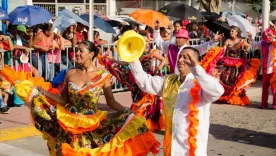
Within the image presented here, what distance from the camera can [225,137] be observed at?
9.83 meters

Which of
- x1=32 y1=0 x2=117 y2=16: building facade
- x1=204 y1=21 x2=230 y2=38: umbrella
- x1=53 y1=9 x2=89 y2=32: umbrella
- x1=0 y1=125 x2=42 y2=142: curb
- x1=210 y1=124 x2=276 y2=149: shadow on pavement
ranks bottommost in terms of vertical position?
x1=210 y1=124 x2=276 y2=149: shadow on pavement

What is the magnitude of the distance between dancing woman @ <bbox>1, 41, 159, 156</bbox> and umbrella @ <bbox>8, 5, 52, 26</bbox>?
5.53 m

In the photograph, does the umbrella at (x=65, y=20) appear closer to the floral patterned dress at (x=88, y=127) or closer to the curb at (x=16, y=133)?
the curb at (x=16, y=133)

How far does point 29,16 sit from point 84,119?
20.5 ft

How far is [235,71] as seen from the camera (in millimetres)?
13336

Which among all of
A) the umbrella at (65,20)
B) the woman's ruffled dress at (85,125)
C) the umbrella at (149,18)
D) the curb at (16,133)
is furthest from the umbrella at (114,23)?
the woman's ruffled dress at (85,125)

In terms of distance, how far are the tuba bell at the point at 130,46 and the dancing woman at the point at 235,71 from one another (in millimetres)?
7681

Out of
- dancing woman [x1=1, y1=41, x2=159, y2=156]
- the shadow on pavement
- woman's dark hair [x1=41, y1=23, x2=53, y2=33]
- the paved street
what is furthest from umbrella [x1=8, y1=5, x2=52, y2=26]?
dancing woman [x1=1, y1=41, x2=159, y2=156]

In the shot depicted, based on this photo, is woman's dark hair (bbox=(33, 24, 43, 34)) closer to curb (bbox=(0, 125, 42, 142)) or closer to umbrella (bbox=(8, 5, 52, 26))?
umbrella (bbox=(8, 5, 52, 26))

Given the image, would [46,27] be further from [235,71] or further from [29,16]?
[235,71]

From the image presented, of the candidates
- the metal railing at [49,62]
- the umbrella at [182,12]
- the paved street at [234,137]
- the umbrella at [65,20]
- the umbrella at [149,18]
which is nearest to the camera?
the paved street at [234,137]

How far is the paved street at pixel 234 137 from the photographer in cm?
881

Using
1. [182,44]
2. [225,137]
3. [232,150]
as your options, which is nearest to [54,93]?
[182,44]

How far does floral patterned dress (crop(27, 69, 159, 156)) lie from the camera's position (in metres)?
6.24
